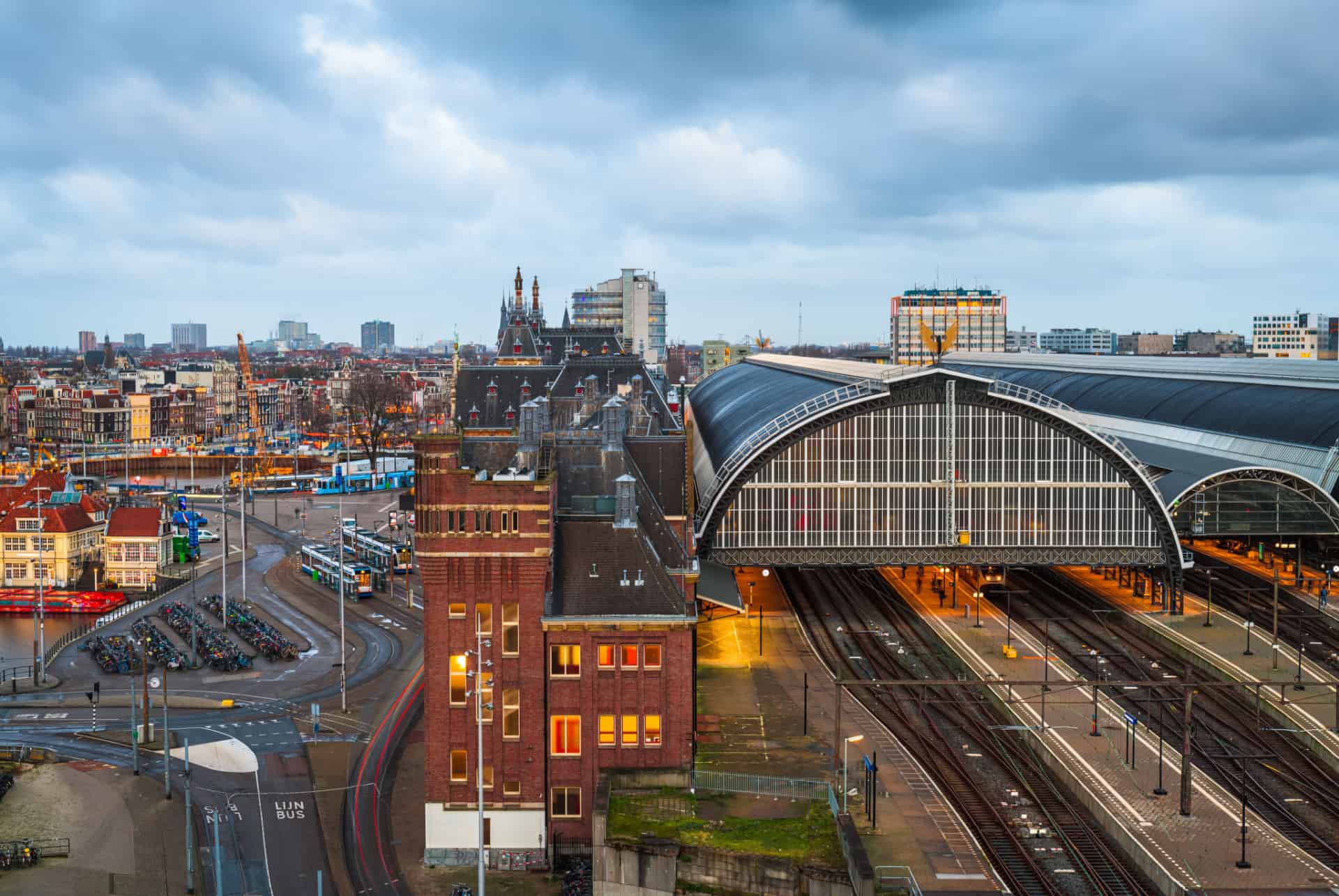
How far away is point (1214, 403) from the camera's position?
127m

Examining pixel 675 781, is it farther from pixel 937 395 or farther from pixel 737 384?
pixel 737 384

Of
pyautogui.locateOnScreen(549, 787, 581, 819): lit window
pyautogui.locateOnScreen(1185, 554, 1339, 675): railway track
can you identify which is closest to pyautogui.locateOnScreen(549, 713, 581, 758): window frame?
pyautogui.locateOnScreen(549, 787, 581, 819): lit window

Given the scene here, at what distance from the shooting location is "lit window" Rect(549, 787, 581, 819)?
187 feet

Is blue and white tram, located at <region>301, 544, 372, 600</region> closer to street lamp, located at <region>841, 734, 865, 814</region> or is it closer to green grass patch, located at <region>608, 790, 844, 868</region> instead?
street lamp, located at <region>841, 734, 865, 814</region>

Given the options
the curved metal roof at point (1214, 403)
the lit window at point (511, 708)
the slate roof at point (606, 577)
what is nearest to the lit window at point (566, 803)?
the lit window at point (511, 708)

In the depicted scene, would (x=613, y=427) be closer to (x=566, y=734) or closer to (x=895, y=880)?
(x=566, y=734)

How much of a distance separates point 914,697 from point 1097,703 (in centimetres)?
1082

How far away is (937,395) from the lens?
92625 mm

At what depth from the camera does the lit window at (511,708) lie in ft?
186

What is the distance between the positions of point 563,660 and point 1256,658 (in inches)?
1981

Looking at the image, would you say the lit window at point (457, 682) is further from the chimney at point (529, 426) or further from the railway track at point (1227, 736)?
the railway track at point (1227, 736)

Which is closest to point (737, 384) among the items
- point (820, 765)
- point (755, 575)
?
point (755, 575)

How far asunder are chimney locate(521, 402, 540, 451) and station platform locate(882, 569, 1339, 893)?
91.2 feet

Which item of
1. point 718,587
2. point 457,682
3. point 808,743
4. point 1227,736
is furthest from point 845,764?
point 718,587
